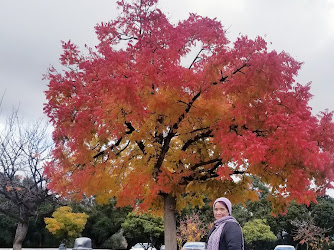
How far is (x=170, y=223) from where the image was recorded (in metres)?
11.6

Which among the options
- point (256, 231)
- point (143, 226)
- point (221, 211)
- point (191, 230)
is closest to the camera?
point (221, 211)

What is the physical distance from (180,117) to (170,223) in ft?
10.7

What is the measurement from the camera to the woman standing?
3684 millimetres

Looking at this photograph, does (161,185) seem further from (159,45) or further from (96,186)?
(159,45)

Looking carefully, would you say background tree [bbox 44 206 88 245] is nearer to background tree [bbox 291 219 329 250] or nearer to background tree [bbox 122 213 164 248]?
background tree [bbox 122 213 164 248]

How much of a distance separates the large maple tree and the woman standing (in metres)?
4.55

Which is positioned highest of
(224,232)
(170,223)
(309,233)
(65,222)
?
(65,222)

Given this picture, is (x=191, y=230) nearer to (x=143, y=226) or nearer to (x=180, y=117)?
(x=143, y=226)

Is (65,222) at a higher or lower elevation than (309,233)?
higher

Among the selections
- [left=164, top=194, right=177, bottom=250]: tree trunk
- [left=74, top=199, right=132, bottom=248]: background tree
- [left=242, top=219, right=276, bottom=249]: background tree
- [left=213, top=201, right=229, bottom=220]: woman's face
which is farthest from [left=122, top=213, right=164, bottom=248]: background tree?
[left=213, top=201, right=229, bottom=220]: woman's face

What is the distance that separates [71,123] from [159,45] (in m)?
3.26

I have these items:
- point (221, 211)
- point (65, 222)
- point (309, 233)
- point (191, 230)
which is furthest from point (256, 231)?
point (221, 211)

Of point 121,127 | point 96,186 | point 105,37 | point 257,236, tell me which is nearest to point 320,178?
point 121,127

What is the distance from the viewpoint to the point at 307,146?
27.9 feet
